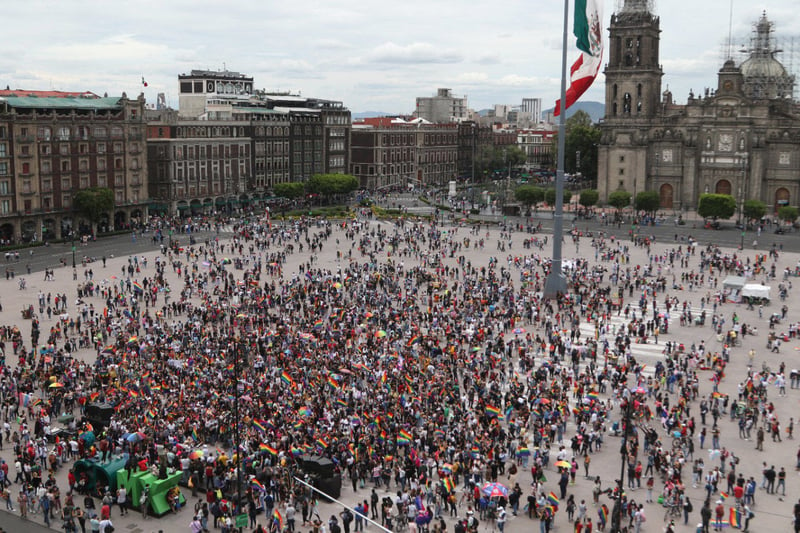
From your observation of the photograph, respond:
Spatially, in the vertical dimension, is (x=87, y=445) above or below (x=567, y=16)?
below

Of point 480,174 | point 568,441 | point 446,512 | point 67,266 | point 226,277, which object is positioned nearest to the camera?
point 446,512

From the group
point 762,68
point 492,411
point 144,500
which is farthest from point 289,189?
point 144,500

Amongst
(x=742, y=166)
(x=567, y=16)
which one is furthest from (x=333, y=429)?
(x=742, y=166)

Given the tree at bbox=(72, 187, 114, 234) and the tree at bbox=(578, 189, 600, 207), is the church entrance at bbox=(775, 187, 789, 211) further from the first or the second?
the tree at bbox=(72, 187, 114, 234)

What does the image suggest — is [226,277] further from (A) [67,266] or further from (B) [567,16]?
(B) [567,16]

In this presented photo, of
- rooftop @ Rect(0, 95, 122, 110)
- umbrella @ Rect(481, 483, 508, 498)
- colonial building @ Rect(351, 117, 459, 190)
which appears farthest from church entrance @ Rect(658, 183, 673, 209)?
umbrella @ Rect(481, 483, 508, 498)

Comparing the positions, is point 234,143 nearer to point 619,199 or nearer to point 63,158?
point 63,158
